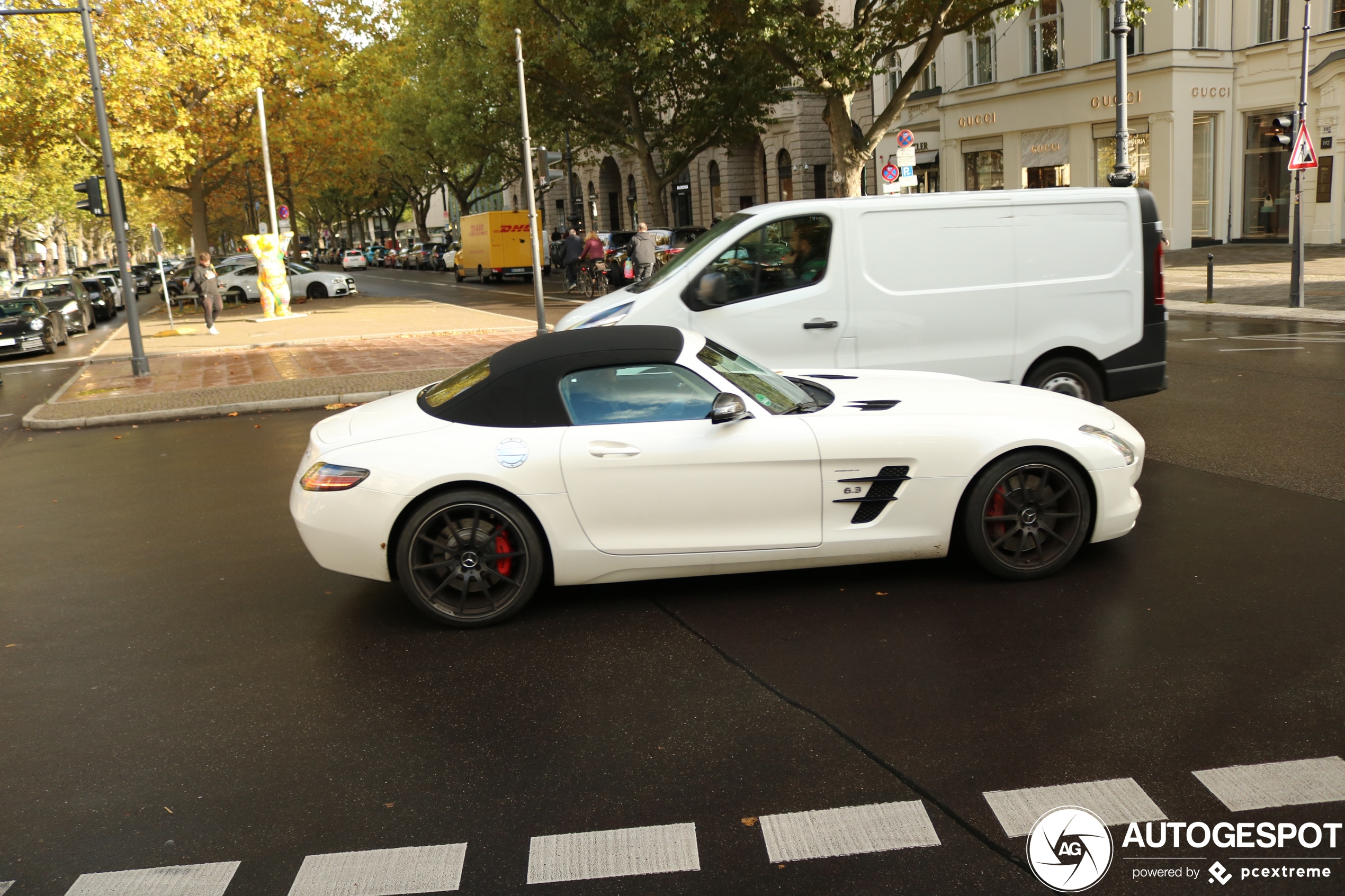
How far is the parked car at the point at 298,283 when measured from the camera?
1395 inches

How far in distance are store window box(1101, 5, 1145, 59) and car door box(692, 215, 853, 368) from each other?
26.3 meters

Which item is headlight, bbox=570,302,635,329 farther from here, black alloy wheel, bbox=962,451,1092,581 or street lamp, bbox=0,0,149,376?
street lamp, bbox=0,0,149,376

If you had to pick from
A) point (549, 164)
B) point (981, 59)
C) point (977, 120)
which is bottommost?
point (549, 164)

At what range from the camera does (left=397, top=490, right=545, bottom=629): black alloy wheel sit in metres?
5.16

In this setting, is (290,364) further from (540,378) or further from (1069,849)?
(1069,849)

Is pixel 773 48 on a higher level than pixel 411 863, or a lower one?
higher

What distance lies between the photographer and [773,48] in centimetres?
2452

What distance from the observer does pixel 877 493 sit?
5281 mm

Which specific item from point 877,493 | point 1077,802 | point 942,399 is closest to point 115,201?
point 942,399

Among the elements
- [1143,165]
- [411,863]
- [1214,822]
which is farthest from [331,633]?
[1143,165]

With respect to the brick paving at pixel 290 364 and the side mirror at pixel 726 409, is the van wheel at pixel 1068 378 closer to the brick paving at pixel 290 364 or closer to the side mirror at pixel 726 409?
the side mirror at pixel 726 409

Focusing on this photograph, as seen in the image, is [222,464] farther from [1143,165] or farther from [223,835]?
[1143,165]

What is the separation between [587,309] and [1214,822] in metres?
7.40

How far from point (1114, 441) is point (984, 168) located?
34.5 meters
